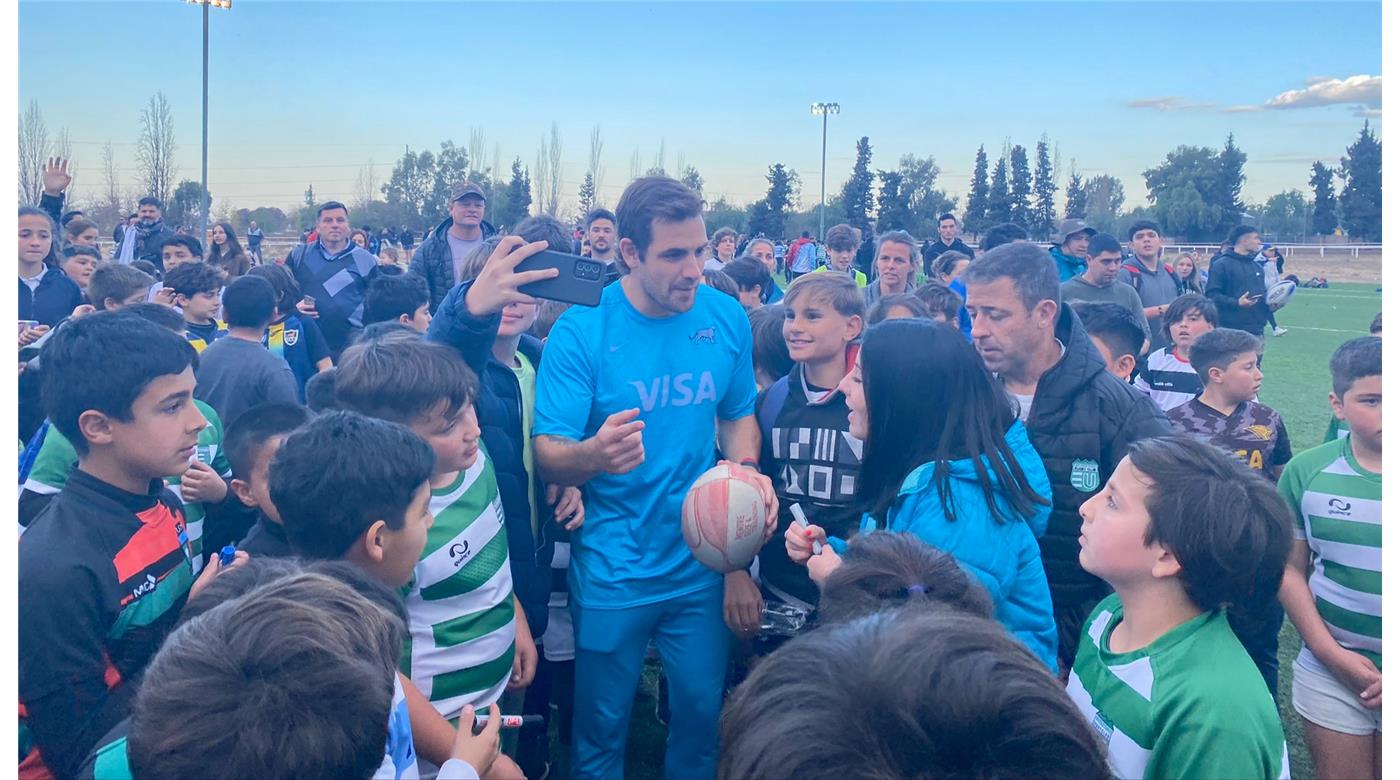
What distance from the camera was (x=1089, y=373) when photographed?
3518mm

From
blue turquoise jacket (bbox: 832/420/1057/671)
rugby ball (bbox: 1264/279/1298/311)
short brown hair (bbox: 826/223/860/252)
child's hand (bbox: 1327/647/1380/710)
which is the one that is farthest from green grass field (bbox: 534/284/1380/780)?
short brown hair (bbox: 826/223/860/252)

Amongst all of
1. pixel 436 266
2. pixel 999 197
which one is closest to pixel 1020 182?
pixel 999 197

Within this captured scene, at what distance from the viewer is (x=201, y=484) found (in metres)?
3.41

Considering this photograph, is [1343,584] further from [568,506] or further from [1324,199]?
[1324,199]

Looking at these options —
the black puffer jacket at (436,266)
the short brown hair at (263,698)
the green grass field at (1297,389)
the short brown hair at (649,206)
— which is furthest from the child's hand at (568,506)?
the black puffer jacket at (436,266)

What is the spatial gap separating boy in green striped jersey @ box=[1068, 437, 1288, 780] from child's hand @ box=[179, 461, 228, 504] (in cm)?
287

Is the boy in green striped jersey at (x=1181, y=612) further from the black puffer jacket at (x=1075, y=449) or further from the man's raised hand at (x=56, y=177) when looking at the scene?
the man's raised hand at (x=56, y=177)

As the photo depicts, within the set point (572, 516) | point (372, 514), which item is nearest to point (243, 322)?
point (572, 516)

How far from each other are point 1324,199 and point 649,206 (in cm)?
7074

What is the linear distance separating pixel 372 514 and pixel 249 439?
3.67 ft

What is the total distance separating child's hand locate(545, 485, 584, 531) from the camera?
142 inches

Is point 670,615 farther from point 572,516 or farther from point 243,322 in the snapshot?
point 243,322

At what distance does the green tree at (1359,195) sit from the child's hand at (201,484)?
58757mm

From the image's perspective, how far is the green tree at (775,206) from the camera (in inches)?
1855
